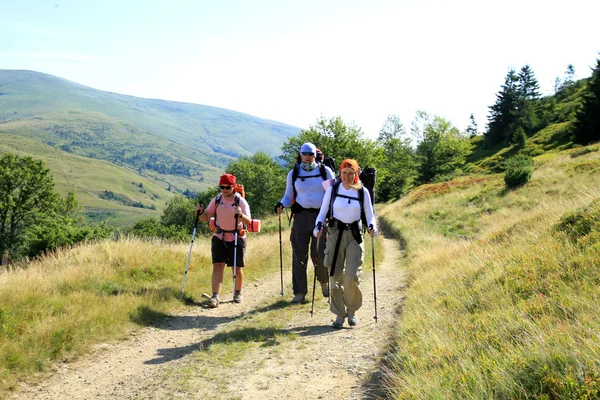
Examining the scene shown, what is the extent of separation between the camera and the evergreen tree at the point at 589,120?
43.8 metres

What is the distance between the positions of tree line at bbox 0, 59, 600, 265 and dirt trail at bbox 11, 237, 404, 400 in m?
26.7

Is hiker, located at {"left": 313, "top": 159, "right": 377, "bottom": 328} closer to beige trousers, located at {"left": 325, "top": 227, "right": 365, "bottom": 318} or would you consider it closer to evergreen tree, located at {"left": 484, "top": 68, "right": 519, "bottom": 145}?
beige trousers, located at {"left": 325, "top": 227, "right": 365, "bottom": 318}

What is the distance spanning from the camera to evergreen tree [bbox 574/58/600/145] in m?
43.8

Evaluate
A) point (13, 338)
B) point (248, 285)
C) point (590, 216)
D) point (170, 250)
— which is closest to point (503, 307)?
point (590, 216)

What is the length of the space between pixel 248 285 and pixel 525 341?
743 centimetres

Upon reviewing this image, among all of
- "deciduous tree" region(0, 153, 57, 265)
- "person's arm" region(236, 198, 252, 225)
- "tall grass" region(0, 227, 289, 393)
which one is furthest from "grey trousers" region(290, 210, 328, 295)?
"deciduous tree" region(0, 153, 57, 265)

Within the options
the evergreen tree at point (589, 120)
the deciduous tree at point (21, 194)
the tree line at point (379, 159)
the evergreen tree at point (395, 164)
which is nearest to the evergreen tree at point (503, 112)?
the tree line at point (379, 159)

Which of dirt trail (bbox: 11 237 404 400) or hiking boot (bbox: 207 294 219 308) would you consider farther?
hiking boot (bbox: 207 294 219 308)

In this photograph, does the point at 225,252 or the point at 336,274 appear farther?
the point at 225,252

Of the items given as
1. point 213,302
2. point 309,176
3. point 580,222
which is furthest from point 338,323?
point 580,222

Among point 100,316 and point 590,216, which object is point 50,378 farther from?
point 590,216

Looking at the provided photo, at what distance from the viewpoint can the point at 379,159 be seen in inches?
2359

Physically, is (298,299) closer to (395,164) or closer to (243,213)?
(243,213)

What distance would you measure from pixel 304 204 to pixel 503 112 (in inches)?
3083
